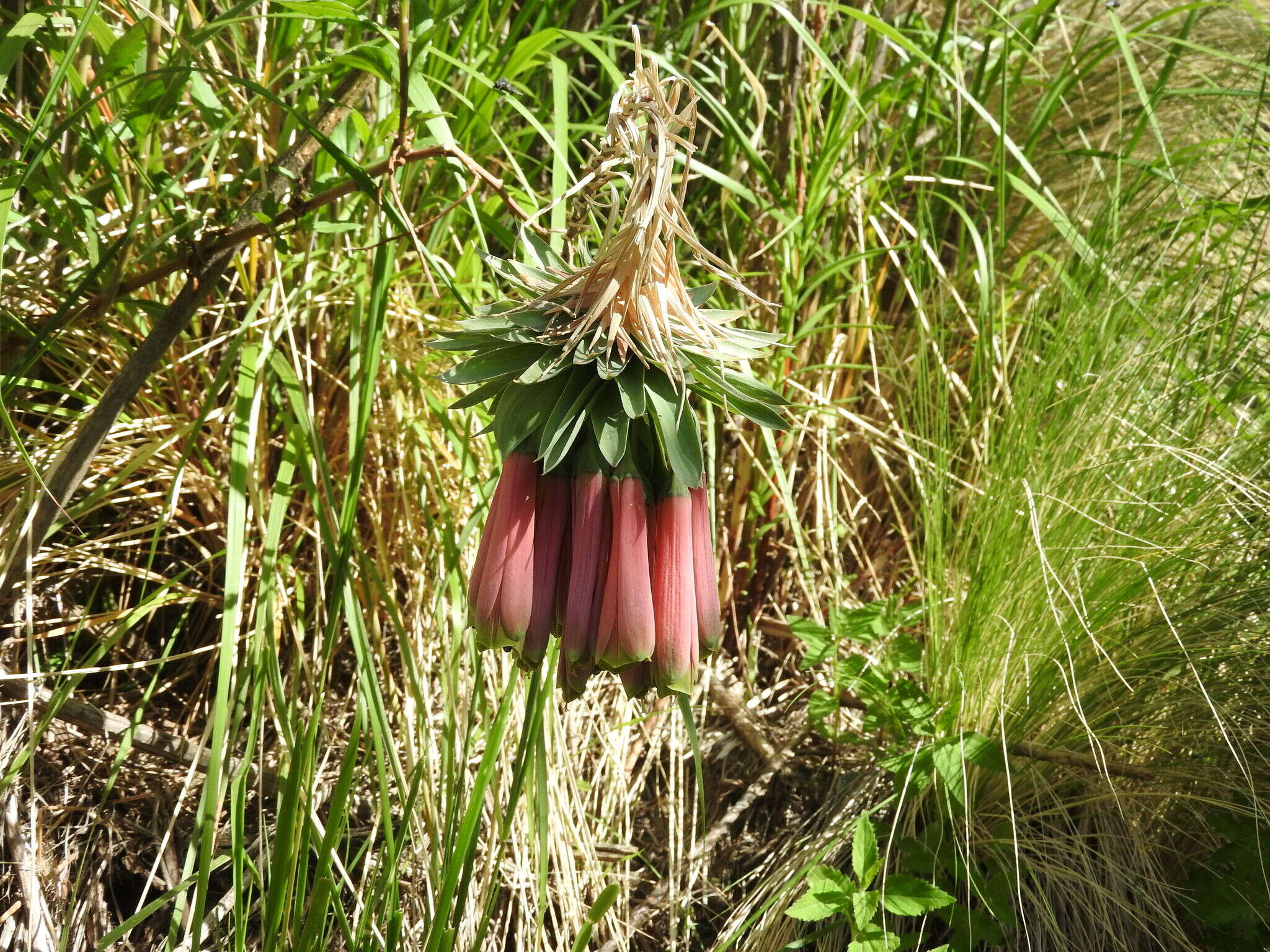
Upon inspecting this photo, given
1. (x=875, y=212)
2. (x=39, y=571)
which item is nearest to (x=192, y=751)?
(x=39, y=571)

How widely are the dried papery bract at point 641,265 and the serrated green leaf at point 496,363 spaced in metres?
0.02

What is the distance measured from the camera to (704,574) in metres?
0.77

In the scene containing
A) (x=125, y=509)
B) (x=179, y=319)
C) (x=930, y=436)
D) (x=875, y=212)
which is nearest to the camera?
(x=179, y=319)

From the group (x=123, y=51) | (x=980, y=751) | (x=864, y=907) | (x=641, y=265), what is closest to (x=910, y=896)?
(x=864, y=907)

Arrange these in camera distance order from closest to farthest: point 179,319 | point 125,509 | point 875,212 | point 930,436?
point 179,319 < point 125,509 < point 930,436 < point 875,212

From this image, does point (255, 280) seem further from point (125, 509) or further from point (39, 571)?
point (39, 571)

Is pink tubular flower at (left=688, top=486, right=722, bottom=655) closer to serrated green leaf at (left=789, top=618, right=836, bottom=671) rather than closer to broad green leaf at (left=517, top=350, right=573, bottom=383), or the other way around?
broad green leaf at (left=517, top=350, right=573, bottom=383)

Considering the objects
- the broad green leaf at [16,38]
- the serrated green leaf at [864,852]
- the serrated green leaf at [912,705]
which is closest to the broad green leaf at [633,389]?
the broad green leaf at [16,38]

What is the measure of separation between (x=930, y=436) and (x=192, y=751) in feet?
4.23

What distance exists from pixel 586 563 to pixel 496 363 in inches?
6.2

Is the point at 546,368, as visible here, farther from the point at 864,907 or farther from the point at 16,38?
the point at 864,907

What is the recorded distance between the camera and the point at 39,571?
4.83 ft

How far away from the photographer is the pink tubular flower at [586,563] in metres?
0.73

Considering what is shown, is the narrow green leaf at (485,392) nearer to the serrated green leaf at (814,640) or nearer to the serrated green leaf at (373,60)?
the serrated green leaf at (373,60)
